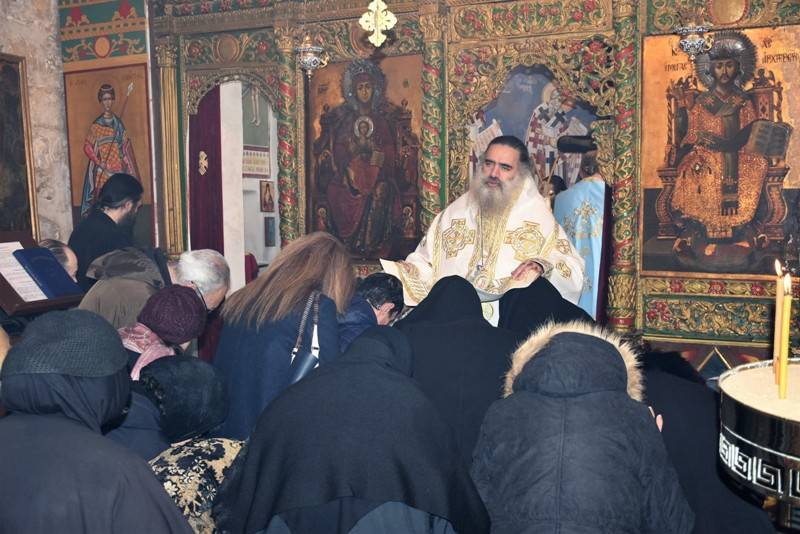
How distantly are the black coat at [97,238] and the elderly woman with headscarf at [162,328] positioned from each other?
2.78 metres

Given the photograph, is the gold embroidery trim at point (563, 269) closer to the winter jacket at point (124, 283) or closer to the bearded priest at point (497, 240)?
the bearded priest at point (497, 240)

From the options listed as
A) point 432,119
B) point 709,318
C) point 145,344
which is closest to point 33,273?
point 145,344

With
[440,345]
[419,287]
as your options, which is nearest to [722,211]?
[419,287]

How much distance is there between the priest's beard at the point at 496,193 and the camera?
211 inches

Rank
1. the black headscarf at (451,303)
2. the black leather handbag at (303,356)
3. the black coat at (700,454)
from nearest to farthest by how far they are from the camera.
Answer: the black coat at (700,454) < the black headscarf at (451,303) < the black leather handbag at (303,356)

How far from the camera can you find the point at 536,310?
403 centimetres

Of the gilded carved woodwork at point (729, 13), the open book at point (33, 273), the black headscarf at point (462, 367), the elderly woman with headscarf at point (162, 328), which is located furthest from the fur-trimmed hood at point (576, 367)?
the gilded carved woodwork at point (729, 13)

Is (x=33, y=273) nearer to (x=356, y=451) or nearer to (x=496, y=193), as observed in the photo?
(x=496, y=193)

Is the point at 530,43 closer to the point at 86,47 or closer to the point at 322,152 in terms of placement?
the point at 322,152

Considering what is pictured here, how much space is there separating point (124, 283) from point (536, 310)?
202 cm

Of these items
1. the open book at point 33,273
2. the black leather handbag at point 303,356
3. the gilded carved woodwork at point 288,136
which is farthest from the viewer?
the gilded carved woodwork at point 288,136

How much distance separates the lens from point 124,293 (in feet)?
12.9

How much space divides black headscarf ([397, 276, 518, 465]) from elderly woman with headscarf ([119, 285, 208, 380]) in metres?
0.79

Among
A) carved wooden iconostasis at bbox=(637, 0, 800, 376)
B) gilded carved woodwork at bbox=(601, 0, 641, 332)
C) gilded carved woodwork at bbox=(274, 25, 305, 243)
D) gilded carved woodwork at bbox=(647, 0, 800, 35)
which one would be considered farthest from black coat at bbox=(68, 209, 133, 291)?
gilded carved woodwork at bbox=(647, 0, 800, 35)
